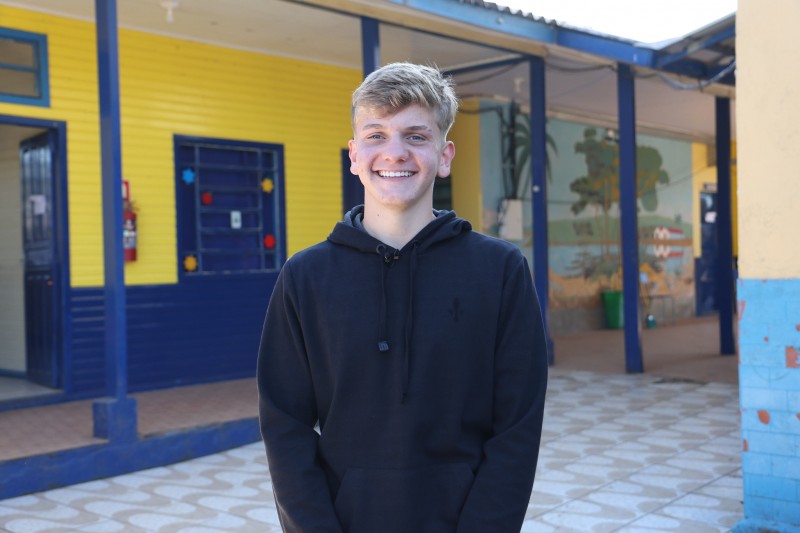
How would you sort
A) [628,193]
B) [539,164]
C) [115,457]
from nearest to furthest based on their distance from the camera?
[115,457] → [628,193] → [539,164]

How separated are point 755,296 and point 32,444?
4.78 meters

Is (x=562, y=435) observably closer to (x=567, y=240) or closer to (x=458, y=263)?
(x=458, y=263)

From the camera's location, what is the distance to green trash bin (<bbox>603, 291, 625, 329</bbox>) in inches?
608

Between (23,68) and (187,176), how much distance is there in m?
1.90

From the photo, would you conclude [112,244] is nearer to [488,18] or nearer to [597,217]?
[488,18]

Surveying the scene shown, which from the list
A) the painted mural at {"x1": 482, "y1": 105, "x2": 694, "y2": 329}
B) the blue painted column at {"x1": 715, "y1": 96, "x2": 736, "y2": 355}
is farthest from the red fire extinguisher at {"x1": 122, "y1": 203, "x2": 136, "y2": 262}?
the blue painted column at {"x1": 715, "y1": 96, "x2": 736, "y2": 355}

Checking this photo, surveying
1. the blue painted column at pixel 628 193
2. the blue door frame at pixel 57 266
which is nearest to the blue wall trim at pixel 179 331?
the blue door frame at pixel 57 266

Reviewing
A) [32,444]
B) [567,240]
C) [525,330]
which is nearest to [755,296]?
[525,330]

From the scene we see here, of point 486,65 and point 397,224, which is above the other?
point 486,65

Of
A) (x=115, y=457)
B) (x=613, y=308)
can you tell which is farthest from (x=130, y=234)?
(x=613, y=308)

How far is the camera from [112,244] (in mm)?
6465

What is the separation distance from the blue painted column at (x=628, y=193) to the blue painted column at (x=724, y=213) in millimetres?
1918

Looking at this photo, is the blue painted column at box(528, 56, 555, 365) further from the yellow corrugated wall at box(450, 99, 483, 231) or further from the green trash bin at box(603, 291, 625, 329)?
the green trash bin at box(603, 291, 625, 329)

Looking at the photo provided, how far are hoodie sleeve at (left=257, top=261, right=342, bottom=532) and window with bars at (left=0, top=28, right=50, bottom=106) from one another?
6393mm
